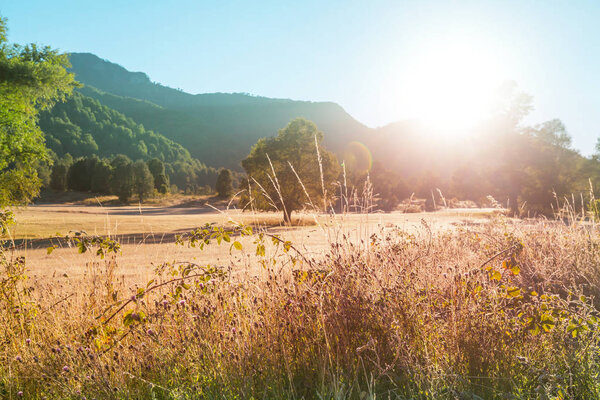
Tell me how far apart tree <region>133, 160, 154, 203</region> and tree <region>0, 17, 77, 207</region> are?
48.8 metres

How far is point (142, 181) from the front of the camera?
63469mm

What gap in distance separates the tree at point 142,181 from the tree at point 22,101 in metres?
48.8

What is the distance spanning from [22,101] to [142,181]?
51089 millimetres

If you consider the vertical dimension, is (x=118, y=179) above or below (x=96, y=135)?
below

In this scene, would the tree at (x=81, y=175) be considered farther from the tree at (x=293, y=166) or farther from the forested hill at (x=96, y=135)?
the tree at (x=293, y=166)

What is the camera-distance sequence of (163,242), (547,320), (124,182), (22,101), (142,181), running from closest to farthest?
(547,320) < (22,101) < (163,242) < (124,182) < (142,181)

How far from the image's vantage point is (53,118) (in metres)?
119

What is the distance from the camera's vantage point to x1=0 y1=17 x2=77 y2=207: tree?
14531 millimetres

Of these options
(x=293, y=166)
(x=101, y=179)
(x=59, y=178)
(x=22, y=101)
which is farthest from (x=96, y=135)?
(x=22, y=101)

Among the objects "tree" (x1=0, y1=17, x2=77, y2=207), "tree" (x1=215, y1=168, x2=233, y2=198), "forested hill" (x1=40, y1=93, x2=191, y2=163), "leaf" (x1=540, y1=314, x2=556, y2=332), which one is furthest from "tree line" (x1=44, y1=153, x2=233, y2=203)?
"leaf" (x1=540, y1=314, x2=556, y2=332)

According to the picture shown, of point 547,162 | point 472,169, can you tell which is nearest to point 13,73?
point 472,169

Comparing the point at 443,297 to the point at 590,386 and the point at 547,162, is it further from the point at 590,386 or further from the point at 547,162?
the point at 547,162

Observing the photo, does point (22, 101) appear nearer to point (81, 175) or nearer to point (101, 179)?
point (101, 179)

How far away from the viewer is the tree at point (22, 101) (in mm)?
14531
